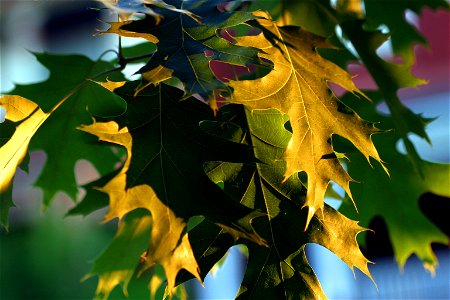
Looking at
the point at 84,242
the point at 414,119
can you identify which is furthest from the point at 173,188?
the point at 84,242

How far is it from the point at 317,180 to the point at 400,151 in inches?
21.2

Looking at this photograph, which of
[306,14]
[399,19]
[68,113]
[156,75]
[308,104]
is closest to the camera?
[156,75]

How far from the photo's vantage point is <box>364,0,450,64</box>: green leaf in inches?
53.2

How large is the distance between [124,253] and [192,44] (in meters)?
0.53

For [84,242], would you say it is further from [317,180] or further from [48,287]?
[317,180]

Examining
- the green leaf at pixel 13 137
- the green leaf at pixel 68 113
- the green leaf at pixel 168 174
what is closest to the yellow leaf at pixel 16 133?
the green leaf at pixel 13 137

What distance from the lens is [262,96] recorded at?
79 centimetres

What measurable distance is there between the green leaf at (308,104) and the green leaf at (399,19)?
1.56ft

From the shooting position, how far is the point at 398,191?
1.30m

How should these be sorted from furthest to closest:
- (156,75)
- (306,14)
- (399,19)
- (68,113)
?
(399,19) < (306,14) < (68,113) < (156,75)

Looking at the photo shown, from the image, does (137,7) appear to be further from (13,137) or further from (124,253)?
(124,253)

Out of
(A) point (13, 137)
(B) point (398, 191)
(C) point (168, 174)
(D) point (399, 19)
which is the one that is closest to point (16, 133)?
(A) point (13, 137)

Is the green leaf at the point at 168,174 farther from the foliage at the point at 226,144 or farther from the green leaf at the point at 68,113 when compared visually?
the green leaf at the point at 68,113

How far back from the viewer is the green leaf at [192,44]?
0.71 m
